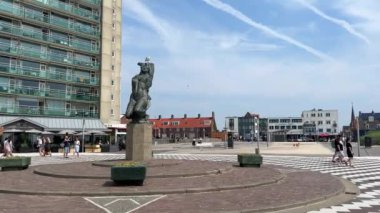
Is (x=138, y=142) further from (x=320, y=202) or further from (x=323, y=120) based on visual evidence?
(x=323, y=120)

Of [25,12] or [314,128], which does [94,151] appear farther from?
[314,128]

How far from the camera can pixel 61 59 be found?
202ft

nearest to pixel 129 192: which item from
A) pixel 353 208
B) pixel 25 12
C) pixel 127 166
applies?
pixel 127 166

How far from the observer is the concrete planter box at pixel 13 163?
22.2 meters

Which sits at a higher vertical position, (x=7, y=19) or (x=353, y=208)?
(x=7, y=19)

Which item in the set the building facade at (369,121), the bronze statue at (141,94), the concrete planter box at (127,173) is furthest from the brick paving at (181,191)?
the building facade at (369,121)

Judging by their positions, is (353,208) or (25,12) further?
(25,12)

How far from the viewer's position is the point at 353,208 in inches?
498

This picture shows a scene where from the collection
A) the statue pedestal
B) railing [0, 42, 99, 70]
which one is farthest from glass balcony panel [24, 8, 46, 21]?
the statue pedestal

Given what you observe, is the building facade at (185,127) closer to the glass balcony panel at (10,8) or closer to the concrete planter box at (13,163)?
the glass balcony panel at (10,8)

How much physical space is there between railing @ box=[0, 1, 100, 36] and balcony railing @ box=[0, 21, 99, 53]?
1.52m

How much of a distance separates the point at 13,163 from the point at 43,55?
39370mm

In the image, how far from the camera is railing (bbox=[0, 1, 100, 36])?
54750mm

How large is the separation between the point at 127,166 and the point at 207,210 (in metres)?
4.30
